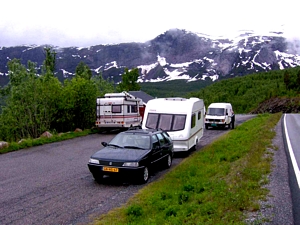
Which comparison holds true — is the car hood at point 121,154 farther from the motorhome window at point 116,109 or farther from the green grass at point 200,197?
the motorhome window at point 116,109

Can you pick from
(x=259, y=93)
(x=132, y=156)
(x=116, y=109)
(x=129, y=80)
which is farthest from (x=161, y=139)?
(x=259, y=93)

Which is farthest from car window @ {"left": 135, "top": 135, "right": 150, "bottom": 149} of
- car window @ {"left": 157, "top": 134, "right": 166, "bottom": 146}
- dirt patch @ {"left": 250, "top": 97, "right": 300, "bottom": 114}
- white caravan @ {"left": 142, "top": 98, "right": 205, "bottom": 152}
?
dirt patch @ {"left": 250, "top": 97, "right": 300, "bottom": 114}

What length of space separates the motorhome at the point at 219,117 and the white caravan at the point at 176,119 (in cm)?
1343

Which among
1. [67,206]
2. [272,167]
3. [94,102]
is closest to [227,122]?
[94,102]

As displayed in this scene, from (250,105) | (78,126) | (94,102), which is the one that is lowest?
(250,105)

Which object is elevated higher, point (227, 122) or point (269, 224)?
point (269, 224)

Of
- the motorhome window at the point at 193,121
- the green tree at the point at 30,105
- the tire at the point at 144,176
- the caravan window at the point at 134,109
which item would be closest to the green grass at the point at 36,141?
the green tree at the point at 30,105

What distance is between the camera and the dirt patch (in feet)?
225

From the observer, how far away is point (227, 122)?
30.5 m

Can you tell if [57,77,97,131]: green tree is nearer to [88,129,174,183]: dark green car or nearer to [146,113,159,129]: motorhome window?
[146,113,159,129]: motorhome window

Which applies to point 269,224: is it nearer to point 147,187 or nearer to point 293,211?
point 293,211

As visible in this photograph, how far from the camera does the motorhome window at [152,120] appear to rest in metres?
16.0

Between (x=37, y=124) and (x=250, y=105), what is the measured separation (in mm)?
66655

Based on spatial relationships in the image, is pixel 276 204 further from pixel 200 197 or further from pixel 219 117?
pixel 219 117
